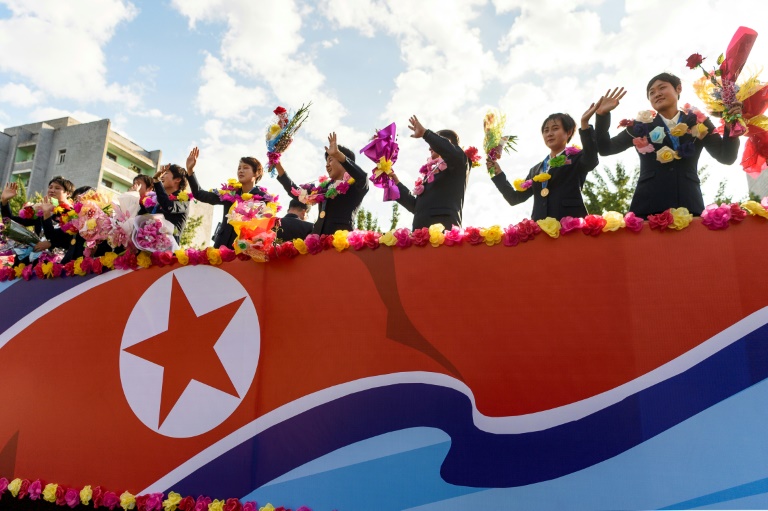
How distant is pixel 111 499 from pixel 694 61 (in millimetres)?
3970

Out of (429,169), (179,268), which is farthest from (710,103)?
(179,268)

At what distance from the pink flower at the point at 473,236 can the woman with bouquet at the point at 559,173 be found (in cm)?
50

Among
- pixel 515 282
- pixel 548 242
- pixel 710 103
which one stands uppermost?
pixel 710 103

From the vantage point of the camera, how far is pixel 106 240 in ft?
12.6

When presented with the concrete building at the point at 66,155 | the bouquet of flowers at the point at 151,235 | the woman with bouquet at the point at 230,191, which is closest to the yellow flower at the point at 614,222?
the woman with bouquet at the point at 230,191

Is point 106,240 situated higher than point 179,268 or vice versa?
point 106,240

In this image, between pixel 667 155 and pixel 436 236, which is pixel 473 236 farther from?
pixel 667 155

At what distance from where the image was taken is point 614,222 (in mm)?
2369

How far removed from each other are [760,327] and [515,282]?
1000mm

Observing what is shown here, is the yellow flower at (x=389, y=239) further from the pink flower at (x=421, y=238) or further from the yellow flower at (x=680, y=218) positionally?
the yellow flower at (x=680, y=218)

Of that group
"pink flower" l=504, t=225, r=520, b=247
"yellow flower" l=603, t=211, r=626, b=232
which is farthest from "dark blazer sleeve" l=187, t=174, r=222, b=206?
"yellow flower" l=603, t=211, r=626, b=232

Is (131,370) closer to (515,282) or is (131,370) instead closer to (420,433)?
(420,433)

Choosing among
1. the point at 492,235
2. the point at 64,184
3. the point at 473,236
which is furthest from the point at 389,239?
the point at 64,184

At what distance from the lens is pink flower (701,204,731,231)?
221 centimetres
